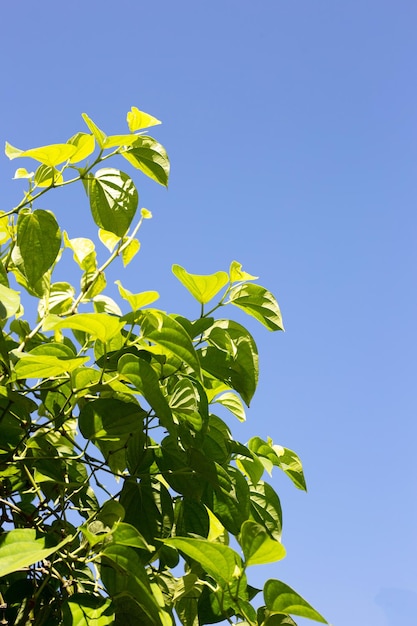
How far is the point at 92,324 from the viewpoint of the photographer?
2.41ft

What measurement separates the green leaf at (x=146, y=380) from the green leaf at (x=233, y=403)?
0.30m

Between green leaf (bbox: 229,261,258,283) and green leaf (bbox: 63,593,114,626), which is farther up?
green leaf (bbox: 229,261,258,283)

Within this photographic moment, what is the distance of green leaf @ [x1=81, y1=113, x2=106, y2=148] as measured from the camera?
2.79 ft

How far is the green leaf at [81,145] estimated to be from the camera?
86 centimetres

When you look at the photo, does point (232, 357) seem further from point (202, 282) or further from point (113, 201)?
point (113, 201)

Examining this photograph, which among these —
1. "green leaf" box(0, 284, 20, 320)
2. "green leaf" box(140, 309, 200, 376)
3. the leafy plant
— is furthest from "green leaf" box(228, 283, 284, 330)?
"green leaf" box(0, 284, 20, 320)

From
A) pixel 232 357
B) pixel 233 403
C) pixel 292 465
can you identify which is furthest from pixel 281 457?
pixel 232 357

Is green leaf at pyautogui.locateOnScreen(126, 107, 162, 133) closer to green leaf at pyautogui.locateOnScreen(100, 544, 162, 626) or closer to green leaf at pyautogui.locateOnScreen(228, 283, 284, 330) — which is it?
green leaf at pyautogui.locateOnScreen(228, 283, 284, 330)

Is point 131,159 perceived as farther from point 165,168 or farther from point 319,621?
point 319,621

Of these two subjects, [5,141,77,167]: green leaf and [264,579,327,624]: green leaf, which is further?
[5,141,77,167]: green leaf

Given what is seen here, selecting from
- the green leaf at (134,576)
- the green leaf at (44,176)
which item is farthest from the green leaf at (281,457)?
the green leaf at (44,176)

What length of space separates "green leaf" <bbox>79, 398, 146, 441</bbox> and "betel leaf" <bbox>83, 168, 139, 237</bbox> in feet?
0.78

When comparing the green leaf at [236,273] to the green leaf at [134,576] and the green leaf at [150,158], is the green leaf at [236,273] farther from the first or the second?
the green leaf at [134,576]

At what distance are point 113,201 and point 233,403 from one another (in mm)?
337
